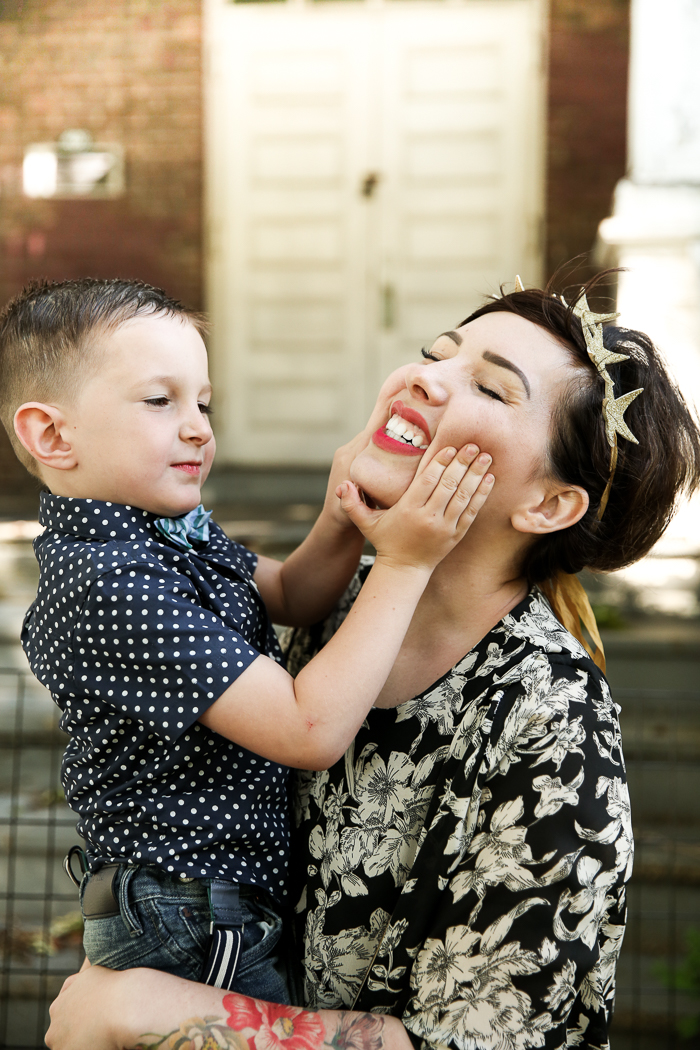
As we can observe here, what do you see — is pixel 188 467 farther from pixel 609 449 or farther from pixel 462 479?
pixel 609 449

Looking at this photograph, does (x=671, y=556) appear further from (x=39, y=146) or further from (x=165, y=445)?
(x=39, y=146)

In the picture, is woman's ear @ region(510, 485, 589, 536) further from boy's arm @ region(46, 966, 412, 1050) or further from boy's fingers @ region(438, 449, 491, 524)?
boy's arm @ region(46, 966, 412, 1050)

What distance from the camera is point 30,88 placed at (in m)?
6.32

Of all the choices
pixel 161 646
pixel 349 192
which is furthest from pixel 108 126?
pixel 161 646

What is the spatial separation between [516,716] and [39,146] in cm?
645

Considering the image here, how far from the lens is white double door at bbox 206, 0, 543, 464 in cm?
593

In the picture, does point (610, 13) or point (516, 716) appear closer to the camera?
point (516, 716)

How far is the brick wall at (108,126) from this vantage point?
20.1 ft

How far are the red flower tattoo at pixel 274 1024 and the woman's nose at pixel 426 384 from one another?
862 millimetres

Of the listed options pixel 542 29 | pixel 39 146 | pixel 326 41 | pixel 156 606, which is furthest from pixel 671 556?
pixel 39 146

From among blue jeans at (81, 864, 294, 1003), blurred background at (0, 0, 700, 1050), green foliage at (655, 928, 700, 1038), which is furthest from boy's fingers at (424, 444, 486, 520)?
blurred background at (0, 0, 700, 1050)

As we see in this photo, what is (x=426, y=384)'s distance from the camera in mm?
1286

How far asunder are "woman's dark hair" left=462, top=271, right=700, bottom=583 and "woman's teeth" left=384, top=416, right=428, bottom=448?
0.63 feet

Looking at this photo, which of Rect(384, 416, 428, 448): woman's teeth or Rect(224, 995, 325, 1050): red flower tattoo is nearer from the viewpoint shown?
Rect(224, 995, 325, 1050): red flower tattoo
